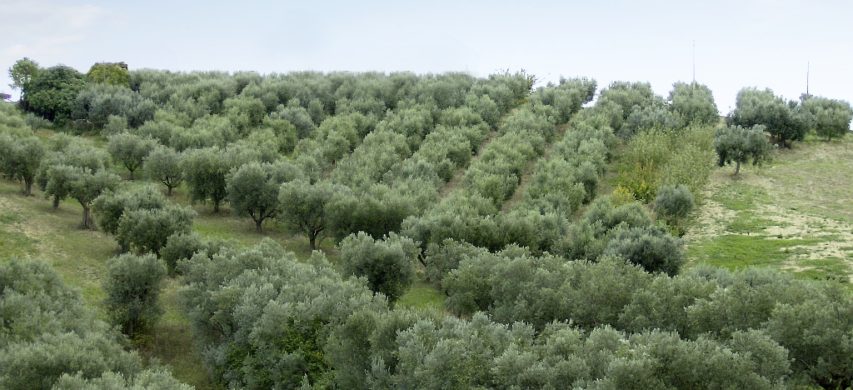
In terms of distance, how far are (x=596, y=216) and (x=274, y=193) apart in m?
33.6

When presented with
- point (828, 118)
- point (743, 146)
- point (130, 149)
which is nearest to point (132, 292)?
point (130, 149)

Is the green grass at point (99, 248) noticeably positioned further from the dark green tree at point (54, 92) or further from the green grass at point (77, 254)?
the dark green tree at point (54, 92)

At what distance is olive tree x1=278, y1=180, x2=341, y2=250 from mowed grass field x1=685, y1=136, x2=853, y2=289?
3634 centimetres

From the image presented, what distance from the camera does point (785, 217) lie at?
86.0m

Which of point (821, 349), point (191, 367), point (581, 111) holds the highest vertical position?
point (581, 111)

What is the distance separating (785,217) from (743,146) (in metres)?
19.1

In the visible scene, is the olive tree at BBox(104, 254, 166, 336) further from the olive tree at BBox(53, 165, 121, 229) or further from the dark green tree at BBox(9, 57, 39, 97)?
the dark green tree at BBox(9, 57, 39, 97)

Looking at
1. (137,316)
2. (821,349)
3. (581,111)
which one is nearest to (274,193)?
(137,316)

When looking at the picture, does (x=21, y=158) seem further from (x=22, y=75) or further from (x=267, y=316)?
(x=22, y=75)

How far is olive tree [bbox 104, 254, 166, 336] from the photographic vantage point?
166 ft

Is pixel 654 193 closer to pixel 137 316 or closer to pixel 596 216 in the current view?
pixel 596 216

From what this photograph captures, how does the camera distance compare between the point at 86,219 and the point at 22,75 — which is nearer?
the point at 86,219

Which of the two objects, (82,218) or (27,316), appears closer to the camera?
(27,316)

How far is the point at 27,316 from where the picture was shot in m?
40.7
